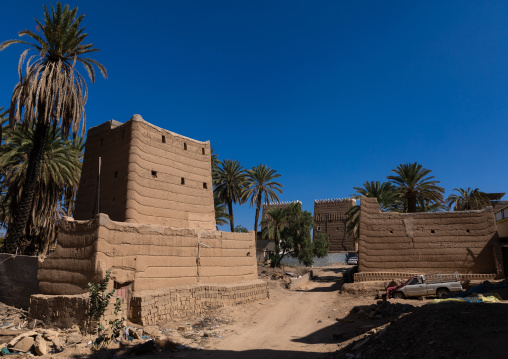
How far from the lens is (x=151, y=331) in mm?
11914

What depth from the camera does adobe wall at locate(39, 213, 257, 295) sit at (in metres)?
12.0

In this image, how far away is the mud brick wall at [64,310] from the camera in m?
11.1

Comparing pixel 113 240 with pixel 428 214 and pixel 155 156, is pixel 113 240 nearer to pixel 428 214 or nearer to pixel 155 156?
pixel 155 156

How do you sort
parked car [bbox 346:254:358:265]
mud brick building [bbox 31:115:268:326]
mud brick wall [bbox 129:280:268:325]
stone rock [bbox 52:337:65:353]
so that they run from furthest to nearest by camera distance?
parked car [bbox 346:254:358:265], mud brick wall [bbox 129:280:268:325], mud brick building [bbox 31:115:268:326], stone rock [bbox 52:337:65:353]

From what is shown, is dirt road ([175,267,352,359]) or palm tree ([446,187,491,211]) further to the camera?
palm tree ([446,187,491,211])

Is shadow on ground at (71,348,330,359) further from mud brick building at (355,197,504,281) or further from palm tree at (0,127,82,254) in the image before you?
palm tree at (0,127,82,254)

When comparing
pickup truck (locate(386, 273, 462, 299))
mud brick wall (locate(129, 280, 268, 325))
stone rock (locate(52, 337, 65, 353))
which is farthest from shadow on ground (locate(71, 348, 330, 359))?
pickup truck (locate(386, 273, 462, 299))

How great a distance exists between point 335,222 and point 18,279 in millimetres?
42628

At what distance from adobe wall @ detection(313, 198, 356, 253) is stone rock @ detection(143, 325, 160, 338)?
130 ft

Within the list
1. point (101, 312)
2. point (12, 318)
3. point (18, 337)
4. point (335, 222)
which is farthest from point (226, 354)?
Result: point (335, 222)

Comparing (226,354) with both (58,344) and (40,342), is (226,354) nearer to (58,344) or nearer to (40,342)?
(58,344)

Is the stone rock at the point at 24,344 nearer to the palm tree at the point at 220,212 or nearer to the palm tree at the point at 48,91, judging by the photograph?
the palm tree at the point at 48,91

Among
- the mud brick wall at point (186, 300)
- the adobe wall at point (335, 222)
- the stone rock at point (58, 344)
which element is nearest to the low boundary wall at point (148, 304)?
the mud brick wall at point (186, 300)

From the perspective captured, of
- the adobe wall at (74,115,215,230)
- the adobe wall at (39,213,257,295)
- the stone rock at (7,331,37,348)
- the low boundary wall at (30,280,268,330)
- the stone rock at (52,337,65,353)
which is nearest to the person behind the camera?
the stone rock at (7,331,37,348)
